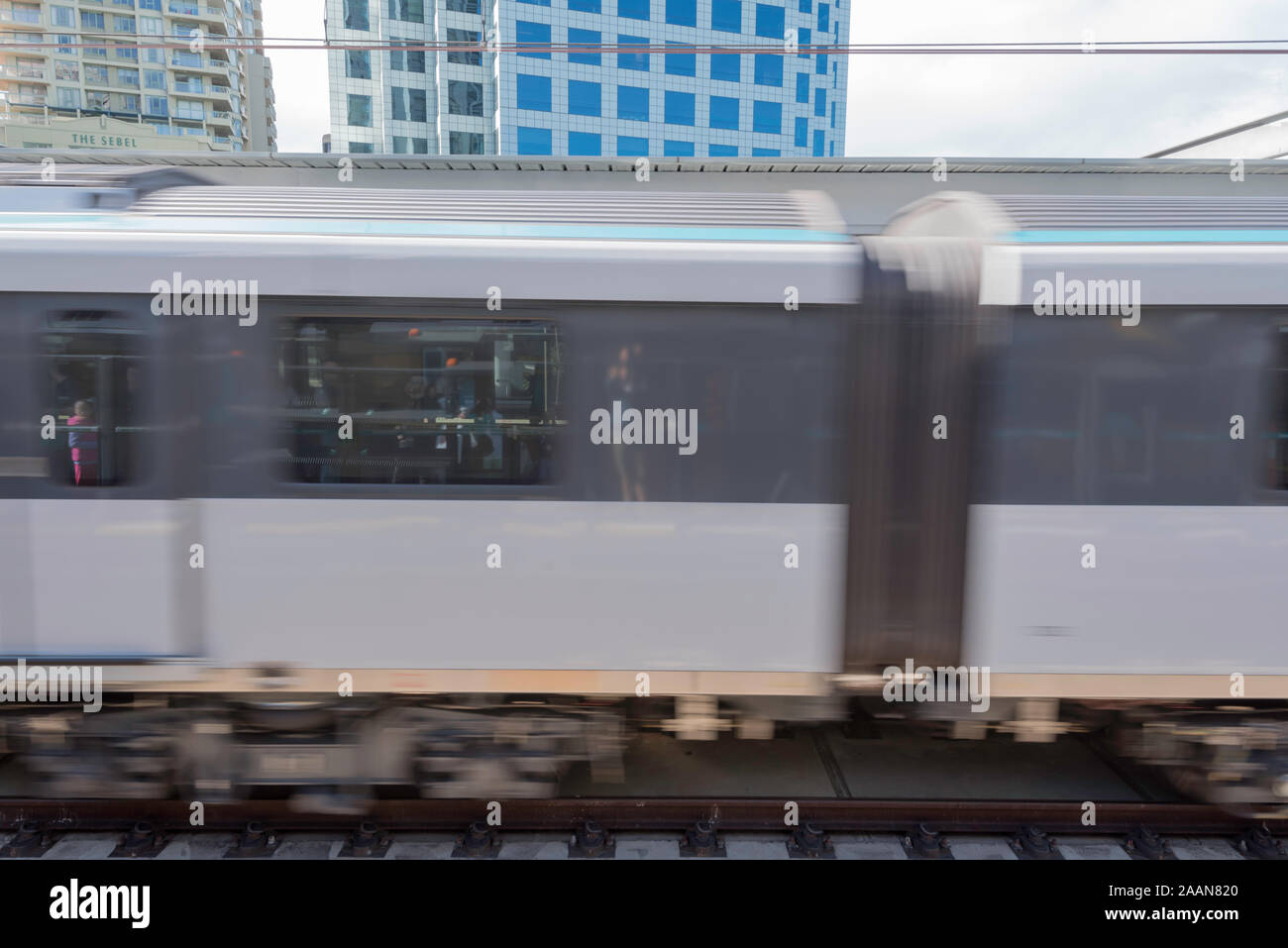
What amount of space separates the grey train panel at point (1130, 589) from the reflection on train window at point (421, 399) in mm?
2401

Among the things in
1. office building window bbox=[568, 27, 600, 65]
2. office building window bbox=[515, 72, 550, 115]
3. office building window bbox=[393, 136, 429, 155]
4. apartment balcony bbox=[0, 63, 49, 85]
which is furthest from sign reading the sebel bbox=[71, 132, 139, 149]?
office building window bbox=[568, 27, 600, 65]

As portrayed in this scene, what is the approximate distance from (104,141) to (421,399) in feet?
195

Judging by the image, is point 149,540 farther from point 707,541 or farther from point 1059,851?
point 1059,851

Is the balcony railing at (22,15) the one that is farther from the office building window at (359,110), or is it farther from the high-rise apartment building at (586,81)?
the office building window at (359,110)

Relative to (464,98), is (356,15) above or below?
above

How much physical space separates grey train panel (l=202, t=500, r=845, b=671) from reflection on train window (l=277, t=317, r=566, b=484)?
0.66ft

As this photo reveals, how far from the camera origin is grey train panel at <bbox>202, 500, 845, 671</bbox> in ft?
12.0

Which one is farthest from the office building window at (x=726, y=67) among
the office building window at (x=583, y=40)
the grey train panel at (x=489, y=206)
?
the grey train panel at (x=489, y=206)

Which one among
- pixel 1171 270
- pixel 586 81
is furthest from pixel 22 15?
pixel 1171 270

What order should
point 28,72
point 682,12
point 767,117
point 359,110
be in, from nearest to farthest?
point 682,12 → point 359,110 → point 767,117 → point 28,72

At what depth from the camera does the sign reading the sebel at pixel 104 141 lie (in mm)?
45844

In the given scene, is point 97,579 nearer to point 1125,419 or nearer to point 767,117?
→ point 1125,419

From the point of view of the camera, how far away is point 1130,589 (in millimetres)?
3740

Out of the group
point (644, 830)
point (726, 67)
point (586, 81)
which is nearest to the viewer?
point (644, 830)
